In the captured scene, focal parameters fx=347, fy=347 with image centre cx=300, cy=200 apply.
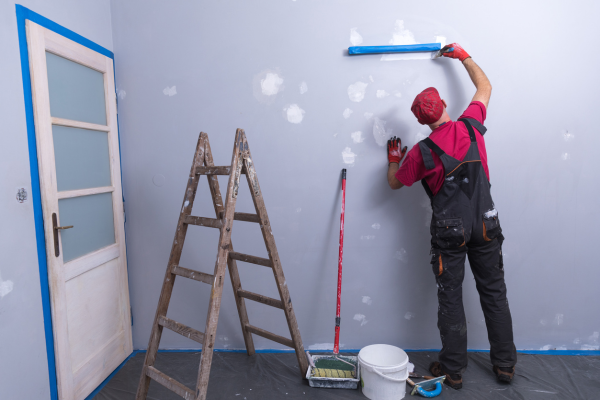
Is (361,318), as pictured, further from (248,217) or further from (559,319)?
(559,319)

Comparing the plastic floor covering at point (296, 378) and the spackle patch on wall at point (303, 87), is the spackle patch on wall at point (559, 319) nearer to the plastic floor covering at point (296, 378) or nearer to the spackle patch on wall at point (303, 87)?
the plastic floor covering at point (296, 378)

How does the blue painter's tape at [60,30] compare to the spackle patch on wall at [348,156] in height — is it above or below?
above

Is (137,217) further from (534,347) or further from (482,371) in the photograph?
(534,347)

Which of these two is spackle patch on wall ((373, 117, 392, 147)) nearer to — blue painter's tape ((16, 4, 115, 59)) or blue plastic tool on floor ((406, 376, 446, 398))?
blue plastic tool on floor ((406, 376, 446, 398))

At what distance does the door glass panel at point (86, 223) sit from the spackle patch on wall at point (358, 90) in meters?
1.59

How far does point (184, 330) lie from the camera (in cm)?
159

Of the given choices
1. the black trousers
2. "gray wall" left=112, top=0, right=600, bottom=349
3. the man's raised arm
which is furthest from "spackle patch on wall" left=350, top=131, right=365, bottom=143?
the black trousers

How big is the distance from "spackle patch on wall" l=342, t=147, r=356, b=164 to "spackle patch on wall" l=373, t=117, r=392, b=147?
0.17 m

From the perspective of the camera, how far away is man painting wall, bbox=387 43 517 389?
1810mm

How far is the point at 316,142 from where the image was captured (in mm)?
2137

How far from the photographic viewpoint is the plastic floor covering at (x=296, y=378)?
185 centimetres

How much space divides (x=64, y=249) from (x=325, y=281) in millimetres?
1453

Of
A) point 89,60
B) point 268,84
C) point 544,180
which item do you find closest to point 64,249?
point 89,60

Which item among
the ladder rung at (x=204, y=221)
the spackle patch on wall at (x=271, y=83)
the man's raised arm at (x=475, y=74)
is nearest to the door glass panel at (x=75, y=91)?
the ladder rung at (x=204, y=221)
